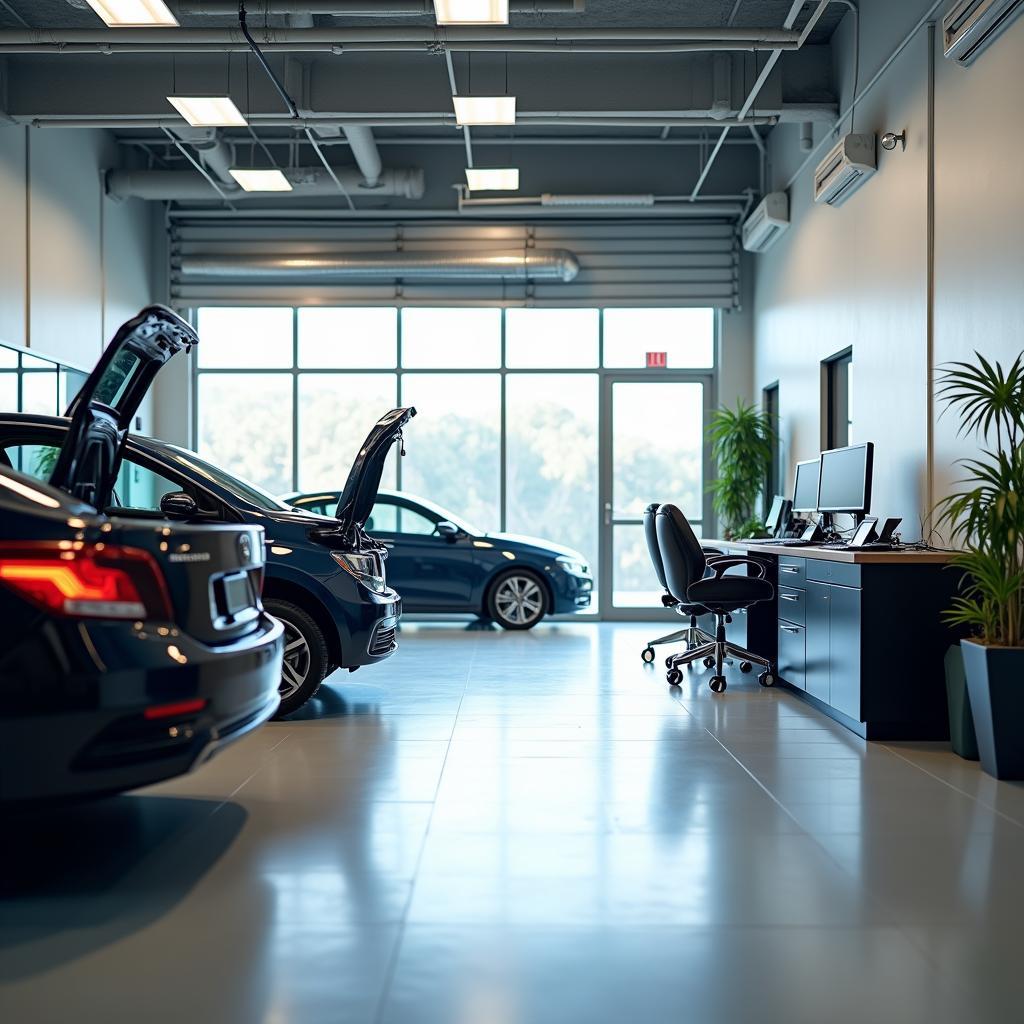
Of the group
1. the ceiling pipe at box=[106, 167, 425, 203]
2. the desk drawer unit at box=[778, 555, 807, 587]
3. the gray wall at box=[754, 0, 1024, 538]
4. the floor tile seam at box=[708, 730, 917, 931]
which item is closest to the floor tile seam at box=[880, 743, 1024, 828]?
the floor tile seam at box=[708, 730, 917, 931]

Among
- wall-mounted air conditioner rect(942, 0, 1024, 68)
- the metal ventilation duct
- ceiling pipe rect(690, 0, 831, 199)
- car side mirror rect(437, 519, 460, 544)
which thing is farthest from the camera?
the metal ventilation duct

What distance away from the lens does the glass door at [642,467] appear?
464 inches

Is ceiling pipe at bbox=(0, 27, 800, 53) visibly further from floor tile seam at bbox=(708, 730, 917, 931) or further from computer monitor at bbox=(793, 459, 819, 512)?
floor tile seam at bbox=(708, 730, 917, 931)

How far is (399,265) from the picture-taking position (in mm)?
11312

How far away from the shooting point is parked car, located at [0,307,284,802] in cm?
261

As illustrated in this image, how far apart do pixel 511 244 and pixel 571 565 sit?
3.56 metres

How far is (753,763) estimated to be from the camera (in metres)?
4.58

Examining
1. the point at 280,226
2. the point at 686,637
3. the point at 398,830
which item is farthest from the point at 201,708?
the point at 280,226

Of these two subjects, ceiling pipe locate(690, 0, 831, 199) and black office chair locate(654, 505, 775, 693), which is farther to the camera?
ceiling pipe locate(690, 0, 831, 199)

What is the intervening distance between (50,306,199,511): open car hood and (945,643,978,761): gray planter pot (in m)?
3.47

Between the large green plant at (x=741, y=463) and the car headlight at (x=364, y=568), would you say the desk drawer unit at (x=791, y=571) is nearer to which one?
the car headlight at (x=364, y=568)

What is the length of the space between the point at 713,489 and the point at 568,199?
3213 mm

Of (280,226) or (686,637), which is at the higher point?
(280,226)

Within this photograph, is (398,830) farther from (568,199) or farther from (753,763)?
(568,199)
